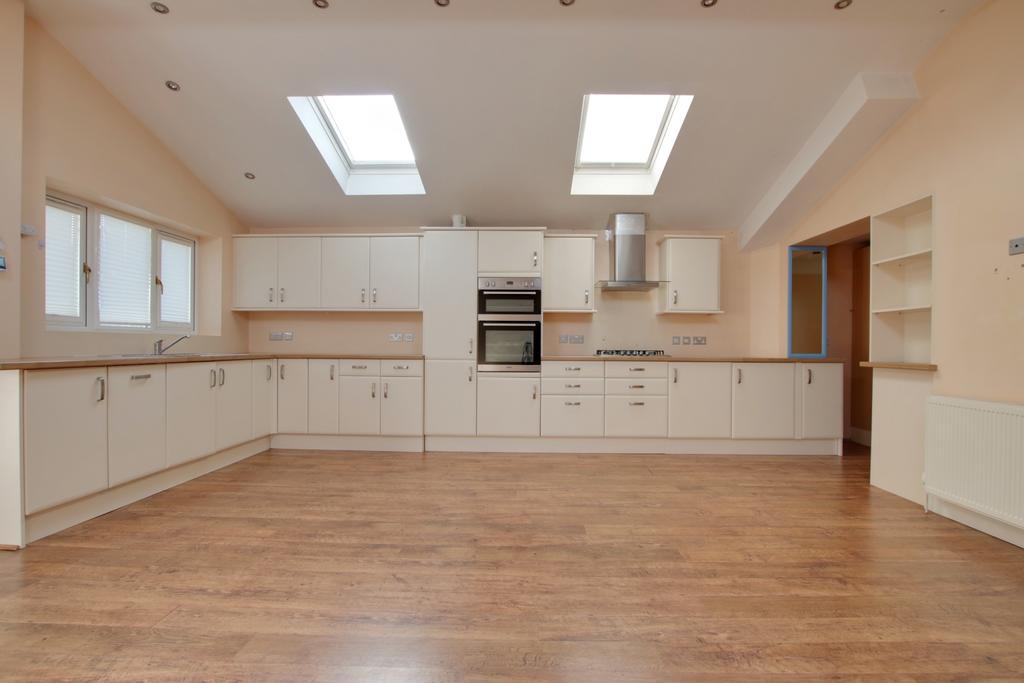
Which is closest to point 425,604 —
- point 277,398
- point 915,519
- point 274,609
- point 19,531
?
point 274,609

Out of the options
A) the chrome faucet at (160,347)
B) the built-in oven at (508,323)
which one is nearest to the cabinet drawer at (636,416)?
the built-in oven at (508,323)

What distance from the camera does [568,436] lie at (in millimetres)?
4207

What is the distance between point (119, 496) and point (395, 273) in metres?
2.73

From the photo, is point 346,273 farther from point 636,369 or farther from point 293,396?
point 636,369

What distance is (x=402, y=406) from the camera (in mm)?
4215

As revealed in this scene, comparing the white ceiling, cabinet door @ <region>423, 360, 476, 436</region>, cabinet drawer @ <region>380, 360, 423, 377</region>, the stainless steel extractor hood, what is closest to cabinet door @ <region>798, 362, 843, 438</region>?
the stainless steel extractor hood

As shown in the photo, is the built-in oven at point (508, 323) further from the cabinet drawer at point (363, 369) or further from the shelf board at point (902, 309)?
the shelf board at point (902, 309)

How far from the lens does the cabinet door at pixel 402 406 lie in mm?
4207

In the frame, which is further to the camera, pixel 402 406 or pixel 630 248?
pixel 630 248

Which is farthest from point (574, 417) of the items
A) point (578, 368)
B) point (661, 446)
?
point (661, 446)

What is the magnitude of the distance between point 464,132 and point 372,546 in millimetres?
3139

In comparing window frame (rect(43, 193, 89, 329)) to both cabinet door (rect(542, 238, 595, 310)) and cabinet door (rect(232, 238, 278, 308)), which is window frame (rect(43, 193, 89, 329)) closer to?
cabinet door (rect(232, 238, 278, 308))

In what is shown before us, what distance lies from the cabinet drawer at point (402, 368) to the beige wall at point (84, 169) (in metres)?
1.78

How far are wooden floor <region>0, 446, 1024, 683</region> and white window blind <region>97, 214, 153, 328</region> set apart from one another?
1742 millimetres
